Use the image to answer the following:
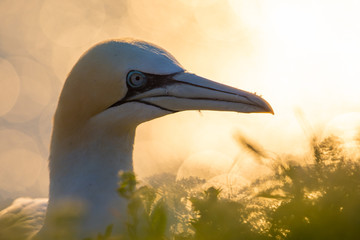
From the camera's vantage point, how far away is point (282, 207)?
140 cm

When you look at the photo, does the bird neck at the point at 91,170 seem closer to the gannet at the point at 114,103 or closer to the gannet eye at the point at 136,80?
the gannet at the point at 114,103

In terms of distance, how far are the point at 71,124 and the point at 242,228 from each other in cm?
293

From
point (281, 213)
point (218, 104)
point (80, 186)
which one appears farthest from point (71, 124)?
point (281, 213)

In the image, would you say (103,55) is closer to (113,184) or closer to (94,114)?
(94,114)

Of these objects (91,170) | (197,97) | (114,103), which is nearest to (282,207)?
(91,170)

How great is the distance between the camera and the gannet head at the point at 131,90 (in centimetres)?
398

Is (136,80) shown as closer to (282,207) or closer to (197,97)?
(197,97)

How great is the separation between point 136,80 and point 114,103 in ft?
0.97

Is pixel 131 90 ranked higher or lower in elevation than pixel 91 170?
higher

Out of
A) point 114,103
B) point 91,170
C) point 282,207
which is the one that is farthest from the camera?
point 114,103

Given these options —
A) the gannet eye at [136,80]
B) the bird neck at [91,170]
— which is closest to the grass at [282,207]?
the bird neck at [91,170]

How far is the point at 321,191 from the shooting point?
4.58 feet

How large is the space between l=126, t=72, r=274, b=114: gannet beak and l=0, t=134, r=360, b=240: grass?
2.24 m

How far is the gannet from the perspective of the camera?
3.86 metres
